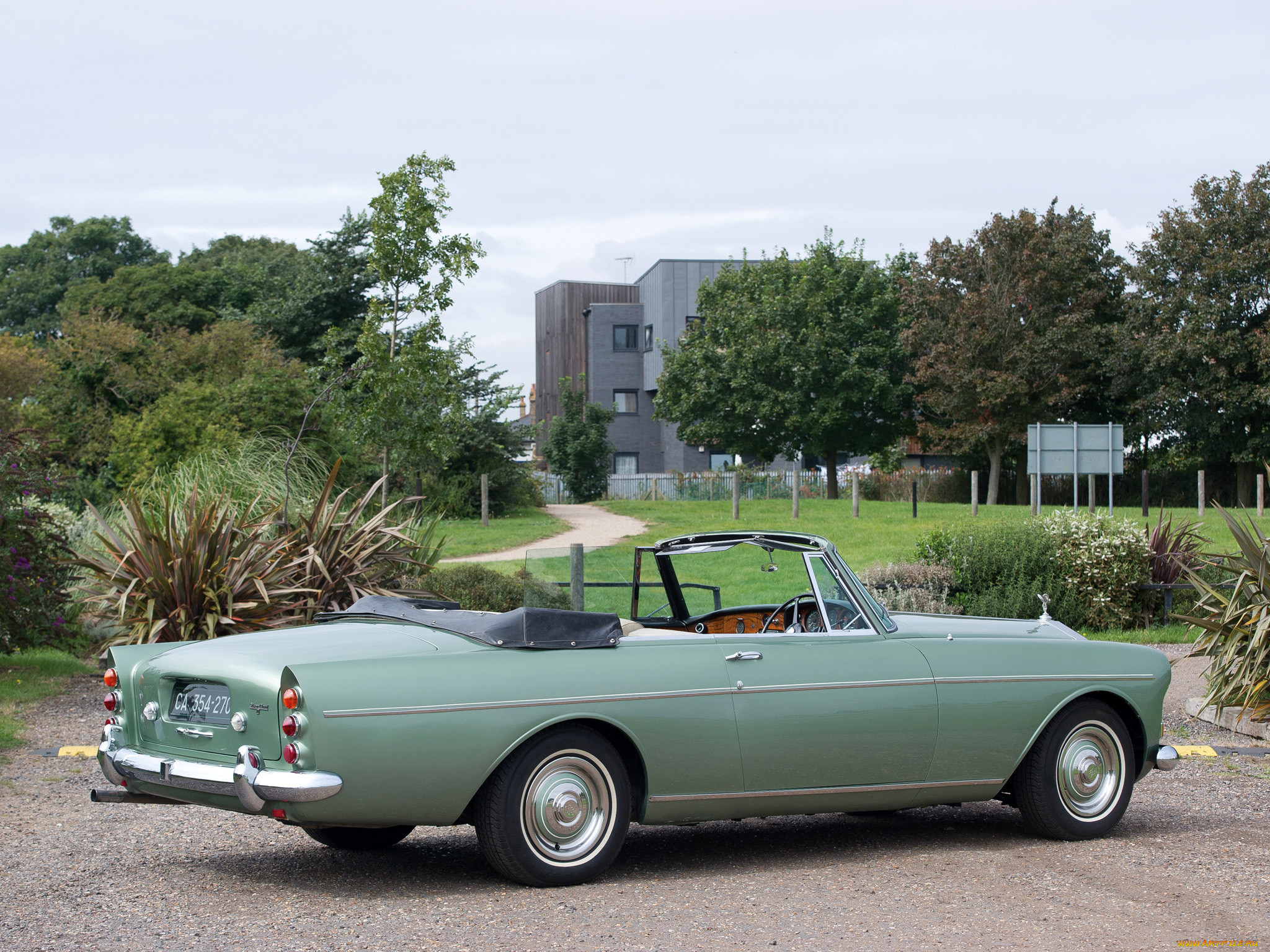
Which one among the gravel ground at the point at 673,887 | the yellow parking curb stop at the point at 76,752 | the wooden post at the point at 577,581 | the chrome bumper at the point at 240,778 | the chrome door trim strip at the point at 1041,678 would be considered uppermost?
the wooden post at the point at 577,581

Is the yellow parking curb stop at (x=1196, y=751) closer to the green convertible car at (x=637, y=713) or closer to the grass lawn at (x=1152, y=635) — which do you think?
the green convertible car at (x=637, y=713)

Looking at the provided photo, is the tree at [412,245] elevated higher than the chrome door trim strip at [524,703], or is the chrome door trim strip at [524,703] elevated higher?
the tree at [412,245]

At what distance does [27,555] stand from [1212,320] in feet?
125

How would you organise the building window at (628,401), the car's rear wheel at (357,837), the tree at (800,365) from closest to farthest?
the car's rear wheel at (357,837) → the tree at (800,365) → the building window at (628,401)

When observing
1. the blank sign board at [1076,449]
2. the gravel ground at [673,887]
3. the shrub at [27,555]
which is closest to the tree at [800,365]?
the blank sign board at [1076,449]

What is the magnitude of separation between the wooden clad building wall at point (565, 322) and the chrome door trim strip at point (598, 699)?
53661 mm

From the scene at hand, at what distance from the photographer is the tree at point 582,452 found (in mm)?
47375

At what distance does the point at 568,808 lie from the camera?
5027 millimetres

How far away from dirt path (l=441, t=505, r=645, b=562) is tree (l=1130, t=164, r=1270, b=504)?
735 inches

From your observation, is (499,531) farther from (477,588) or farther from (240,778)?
(240,778)

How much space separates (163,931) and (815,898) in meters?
2.37

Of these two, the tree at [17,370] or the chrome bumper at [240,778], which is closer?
the chrome bumper at [240,778]

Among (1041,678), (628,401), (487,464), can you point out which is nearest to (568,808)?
(1041,678)

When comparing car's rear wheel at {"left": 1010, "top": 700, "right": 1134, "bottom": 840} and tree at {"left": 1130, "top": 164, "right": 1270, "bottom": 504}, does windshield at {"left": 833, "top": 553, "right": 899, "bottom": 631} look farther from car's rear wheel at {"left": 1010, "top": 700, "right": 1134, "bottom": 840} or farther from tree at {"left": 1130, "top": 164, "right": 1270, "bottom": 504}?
tree at {"left": 1130, "top": 164, "right": 1270, "bottom": 504}
